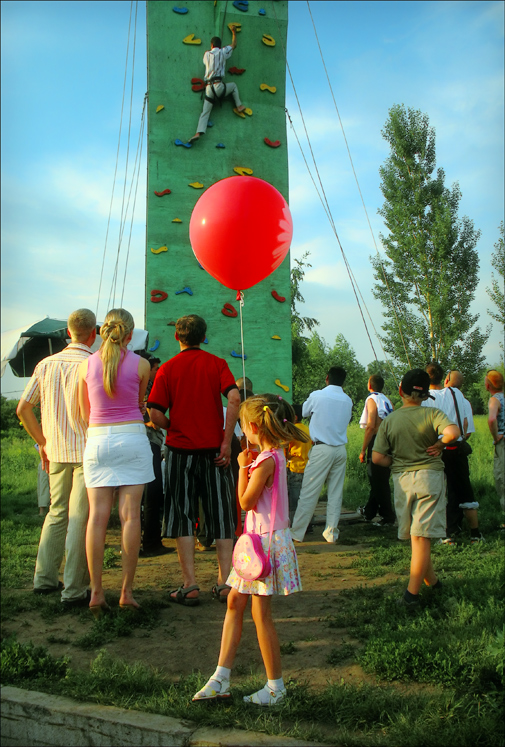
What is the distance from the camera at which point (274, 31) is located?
966 centimetres

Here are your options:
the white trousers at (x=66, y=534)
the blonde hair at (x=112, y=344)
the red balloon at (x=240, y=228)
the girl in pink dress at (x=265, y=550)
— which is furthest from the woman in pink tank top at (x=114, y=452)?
the red balloon at (x=240, y=228)

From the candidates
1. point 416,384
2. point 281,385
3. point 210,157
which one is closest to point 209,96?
point 210,157

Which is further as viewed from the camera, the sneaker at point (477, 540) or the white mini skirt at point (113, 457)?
the sneaker at point (477, 540)

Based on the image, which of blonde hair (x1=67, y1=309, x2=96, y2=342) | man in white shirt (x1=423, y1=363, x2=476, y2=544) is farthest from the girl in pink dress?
man in white shirt (x1=423, y1=363, x2=476, y2=544)

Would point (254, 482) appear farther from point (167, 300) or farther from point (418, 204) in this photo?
point (418, 204)

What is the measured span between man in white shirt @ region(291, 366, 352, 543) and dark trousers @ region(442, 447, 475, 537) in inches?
42.9

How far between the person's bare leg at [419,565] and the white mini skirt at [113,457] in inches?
74.8

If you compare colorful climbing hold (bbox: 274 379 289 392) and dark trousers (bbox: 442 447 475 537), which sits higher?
colorful climbing hold (bbox: 274 379 289 392)

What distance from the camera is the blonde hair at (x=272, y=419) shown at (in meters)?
3.06

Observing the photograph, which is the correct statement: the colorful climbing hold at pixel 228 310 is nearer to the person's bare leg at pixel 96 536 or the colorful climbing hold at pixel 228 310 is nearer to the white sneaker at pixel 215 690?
the person's bare leg at pixel 96 536

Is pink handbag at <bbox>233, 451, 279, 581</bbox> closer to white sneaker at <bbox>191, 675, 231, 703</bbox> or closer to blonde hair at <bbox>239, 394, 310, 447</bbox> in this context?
blonde hair at <bbox>239, 394, 310, 447</bbox>

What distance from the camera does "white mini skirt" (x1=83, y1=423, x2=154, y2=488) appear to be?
4.10m

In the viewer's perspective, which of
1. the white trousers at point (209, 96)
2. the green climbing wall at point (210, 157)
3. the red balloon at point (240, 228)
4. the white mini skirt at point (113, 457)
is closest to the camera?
the white mini skirt at point (113, 457)

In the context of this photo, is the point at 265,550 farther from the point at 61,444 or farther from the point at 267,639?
the point at 61,444
